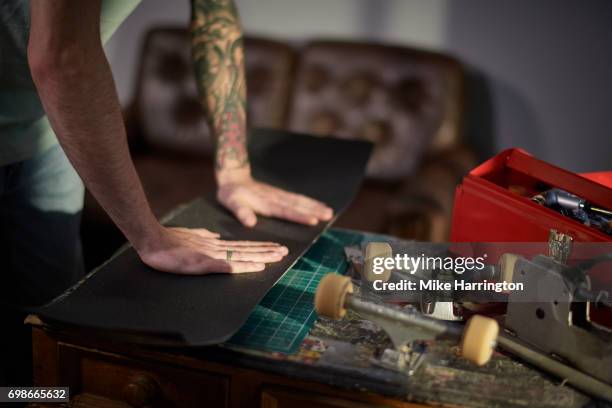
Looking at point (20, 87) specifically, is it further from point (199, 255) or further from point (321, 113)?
point (321, 113)

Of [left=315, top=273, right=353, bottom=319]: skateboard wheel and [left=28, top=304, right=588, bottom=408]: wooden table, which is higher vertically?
[left=315, top=273, right=353, bottom=319]: skateboard wheel

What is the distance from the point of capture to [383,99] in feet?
9.09

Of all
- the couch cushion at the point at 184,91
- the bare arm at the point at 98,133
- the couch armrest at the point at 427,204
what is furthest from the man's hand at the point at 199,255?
the couch cushion at the point at 184,91

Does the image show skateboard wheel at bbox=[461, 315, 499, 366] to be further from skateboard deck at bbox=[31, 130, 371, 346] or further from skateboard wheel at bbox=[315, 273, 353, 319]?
skateboard deck at bbox=[31, 130, 371, 346]

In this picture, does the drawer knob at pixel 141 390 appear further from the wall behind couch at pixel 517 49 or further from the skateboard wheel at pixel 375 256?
the wall behind couch at pixel 517 49

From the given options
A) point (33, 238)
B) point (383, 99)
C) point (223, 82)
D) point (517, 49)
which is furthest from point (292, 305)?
point (517, 49)

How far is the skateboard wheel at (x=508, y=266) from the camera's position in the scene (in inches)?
40.6

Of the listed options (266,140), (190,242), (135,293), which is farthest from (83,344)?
(266,140)

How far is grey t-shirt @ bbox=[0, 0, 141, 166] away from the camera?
48.9 inches

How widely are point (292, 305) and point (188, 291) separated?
17 cm

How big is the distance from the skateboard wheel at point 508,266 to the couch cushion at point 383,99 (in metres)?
1.70

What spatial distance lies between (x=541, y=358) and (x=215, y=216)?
691mm

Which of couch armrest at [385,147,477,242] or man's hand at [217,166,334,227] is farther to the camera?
couch armrest at [385,147,477,242]

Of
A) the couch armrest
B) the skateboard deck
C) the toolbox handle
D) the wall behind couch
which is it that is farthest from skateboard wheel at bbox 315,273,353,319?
the wall behind couch
